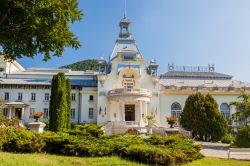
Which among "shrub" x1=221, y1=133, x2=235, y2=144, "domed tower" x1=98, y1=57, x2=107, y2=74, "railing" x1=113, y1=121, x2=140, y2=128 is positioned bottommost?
"shrub" x1=221, y1=133, x2=235, y2=144

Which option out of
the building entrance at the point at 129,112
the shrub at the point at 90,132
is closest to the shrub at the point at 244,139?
the shrub at the point at 90,132

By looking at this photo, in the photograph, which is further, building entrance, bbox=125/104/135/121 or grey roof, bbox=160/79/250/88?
grey roof, bbox=160/79/250/88

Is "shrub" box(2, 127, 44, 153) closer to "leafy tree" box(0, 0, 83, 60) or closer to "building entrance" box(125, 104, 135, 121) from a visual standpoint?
"leafy tree" box(0, 0, 83, 60)

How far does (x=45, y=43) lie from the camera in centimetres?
1341

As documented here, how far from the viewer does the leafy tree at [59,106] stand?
29044 mm

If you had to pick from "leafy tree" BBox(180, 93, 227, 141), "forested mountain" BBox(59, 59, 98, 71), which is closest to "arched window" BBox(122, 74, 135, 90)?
"leafy tree" BBox(180, 93, 227, 141)

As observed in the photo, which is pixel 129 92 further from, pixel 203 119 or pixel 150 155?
pixel 150 155

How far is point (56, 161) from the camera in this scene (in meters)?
11.3

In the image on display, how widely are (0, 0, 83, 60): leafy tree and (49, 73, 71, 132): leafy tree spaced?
1553 centimetres

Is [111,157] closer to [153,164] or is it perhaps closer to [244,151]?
[153,164]

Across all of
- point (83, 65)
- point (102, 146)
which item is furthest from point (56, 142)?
point (83, 65)

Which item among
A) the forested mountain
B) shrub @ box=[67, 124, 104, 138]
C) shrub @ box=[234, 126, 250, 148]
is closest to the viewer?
shrub @ box=[67, 124, 104, 138]

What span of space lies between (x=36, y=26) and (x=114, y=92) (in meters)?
29.8

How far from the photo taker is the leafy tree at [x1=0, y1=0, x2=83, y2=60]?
37.2 ft
